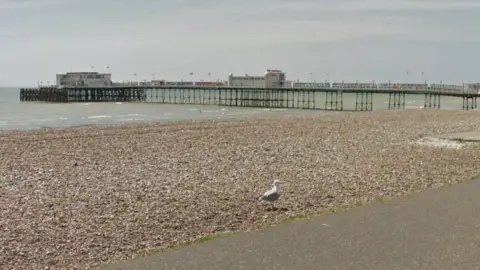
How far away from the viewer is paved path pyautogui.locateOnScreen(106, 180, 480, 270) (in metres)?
5.73

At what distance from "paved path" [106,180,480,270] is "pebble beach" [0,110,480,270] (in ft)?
2.07

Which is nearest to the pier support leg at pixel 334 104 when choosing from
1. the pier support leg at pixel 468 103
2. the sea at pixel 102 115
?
the sea at pixel 102 115

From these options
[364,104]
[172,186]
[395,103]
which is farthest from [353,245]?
[364,104]

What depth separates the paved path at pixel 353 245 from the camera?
573cm

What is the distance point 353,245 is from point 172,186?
18.0 feet

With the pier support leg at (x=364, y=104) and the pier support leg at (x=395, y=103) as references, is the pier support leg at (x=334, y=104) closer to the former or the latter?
the pier support leg at (x=364, y=104)

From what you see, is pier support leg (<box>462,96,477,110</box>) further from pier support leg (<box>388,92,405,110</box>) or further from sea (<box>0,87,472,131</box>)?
pier support leg (<box>388,92,405,110</box>)

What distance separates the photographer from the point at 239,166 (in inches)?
577

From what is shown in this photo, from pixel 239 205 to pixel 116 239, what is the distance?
8.46ft

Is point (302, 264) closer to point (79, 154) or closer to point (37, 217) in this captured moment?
point (37, 217)

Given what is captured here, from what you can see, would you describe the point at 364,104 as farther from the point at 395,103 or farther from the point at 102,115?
the point at 102,115

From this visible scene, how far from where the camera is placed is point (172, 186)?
11273 mm

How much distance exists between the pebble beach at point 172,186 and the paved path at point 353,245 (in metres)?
0.63

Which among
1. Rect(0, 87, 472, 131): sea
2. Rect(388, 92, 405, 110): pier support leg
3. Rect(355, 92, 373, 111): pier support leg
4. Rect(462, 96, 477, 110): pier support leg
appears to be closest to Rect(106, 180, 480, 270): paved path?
Rect(0, 87, 472, 131): sea
